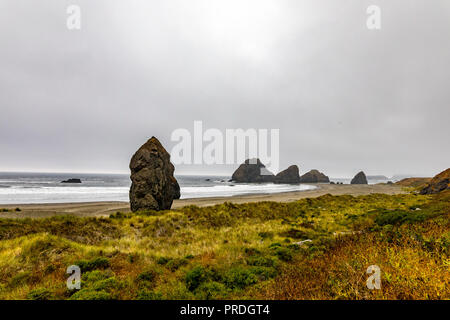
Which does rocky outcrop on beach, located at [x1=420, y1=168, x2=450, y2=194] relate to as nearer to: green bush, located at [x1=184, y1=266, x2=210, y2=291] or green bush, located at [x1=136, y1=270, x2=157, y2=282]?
green bush, located at [x1=184, y1=266, x2=210, y2=291]

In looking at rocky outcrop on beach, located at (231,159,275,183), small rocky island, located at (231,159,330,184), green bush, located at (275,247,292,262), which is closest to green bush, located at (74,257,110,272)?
green bush, located at (275,247,292,262)

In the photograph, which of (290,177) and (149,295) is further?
(290,177)

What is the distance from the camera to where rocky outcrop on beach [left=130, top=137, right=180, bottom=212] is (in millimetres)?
23203

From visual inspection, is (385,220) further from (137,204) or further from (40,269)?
(137,204)

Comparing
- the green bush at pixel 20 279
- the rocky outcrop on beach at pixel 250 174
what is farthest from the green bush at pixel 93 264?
the rocky outcrop on beach at pixel 250 174

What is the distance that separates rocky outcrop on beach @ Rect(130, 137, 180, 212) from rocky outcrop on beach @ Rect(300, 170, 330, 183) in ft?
533

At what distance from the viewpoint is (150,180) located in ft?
78.1

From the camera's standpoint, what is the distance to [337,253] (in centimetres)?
702

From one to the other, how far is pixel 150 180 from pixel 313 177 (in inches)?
6846

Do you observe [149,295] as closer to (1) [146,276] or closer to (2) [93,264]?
(1) [146,276]

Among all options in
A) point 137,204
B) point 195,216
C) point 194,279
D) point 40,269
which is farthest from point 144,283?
point 137,204

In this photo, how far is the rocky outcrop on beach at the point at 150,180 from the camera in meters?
23.2

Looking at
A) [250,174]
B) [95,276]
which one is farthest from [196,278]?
[250,174]
